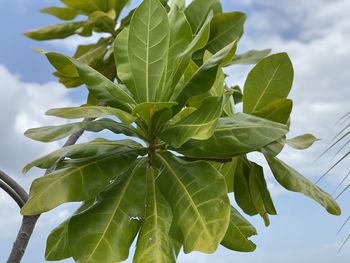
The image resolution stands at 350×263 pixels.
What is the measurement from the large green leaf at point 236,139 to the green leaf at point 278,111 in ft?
0.20

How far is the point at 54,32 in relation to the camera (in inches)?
85.7

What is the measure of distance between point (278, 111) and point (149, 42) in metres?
0.30

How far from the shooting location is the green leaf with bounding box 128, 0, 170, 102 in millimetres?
1207

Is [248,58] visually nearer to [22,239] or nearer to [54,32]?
[54,32]

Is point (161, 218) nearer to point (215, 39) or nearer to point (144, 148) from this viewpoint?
point (144, 148)

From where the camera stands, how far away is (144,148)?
1.26 metres

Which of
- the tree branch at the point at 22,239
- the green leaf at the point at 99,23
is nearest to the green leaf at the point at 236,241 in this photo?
the tree branch at the point at 22,239

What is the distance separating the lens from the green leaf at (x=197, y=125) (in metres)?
1.05

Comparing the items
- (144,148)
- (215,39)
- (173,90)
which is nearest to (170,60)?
(173,90)

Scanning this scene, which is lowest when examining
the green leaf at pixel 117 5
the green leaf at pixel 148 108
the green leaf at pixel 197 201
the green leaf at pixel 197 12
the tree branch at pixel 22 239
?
the tree branch at pixel 22 239

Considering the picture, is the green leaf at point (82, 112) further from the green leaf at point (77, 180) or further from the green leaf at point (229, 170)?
the green leaf at point (229, 170)

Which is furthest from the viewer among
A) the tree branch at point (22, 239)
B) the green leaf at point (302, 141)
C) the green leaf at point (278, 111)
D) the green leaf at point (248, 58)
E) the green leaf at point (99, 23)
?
the green leaf at point (99, 23)

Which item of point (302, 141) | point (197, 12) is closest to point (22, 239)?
point (302, 141)

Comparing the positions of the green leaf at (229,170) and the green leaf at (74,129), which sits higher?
the green leaf at (74,129)
